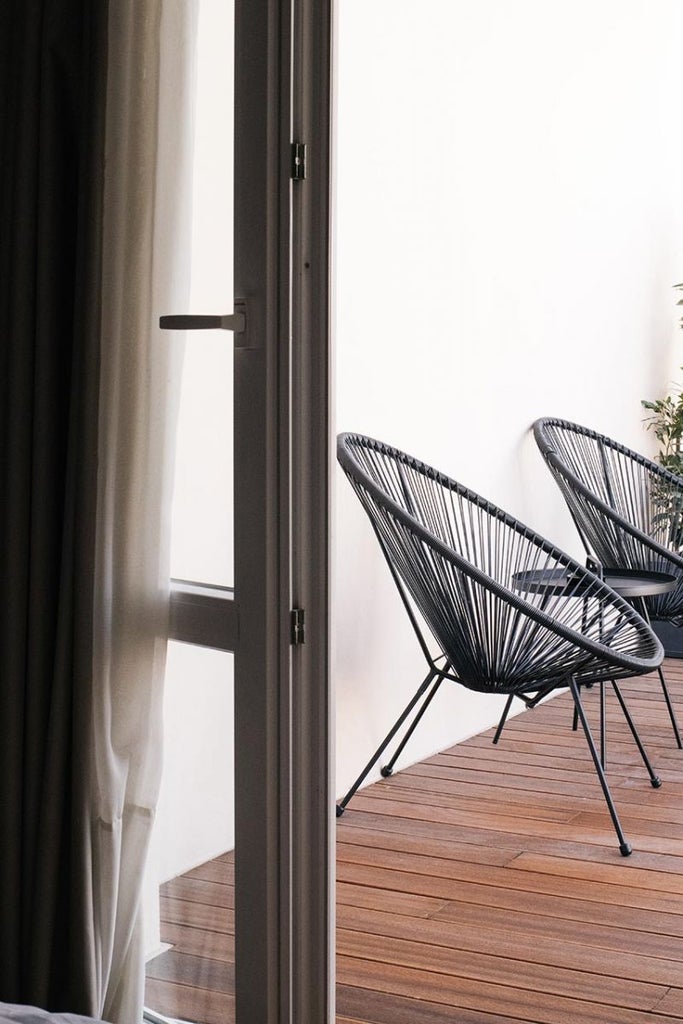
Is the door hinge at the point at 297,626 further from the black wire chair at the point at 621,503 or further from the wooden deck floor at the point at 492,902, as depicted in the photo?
the black wire chair at the point at 621,503

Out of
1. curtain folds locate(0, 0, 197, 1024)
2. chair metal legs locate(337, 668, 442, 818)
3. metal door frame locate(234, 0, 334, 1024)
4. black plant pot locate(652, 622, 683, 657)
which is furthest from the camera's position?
black plant pot locate(652, 622, 683, 657)

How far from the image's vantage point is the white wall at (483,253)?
3.45 metres

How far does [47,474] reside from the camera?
1.90m

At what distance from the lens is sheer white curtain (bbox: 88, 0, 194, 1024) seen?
1.81 metres

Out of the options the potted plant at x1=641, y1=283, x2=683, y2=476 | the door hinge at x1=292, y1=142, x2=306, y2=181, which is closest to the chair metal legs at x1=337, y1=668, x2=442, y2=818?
the door hinge at x1=292, y1=142, x2=306, y2=181

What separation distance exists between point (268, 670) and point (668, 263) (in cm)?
438

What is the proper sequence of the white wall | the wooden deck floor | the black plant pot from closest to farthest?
the wooden deck floor → the white wall → the black plant pot

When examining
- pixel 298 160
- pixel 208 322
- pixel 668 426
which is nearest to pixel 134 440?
pixel 208 322

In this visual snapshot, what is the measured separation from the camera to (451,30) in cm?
379

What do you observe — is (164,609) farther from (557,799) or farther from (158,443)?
(557,799)

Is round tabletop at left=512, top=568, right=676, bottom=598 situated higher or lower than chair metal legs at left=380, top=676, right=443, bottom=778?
higher

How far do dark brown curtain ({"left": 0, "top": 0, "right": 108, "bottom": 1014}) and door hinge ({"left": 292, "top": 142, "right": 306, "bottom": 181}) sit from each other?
32 cm

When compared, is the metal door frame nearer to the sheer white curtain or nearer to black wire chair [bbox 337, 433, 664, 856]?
the sheer white curtain

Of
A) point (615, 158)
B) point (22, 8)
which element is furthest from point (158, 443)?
point (615, 158)
